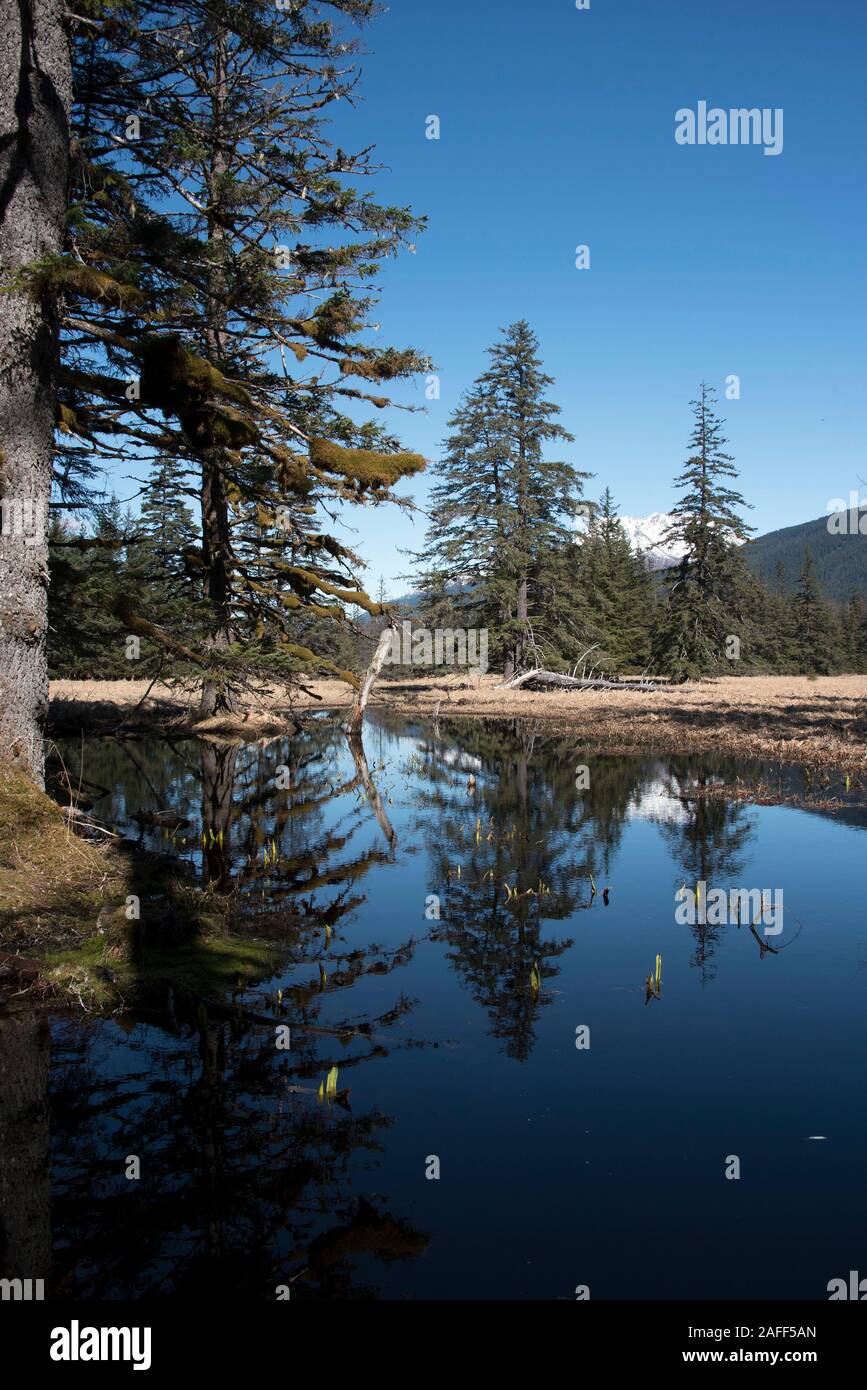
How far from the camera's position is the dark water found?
3.66m

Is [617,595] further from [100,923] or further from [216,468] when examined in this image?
[100,923]

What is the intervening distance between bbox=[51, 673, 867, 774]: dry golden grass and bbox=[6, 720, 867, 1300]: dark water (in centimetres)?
801

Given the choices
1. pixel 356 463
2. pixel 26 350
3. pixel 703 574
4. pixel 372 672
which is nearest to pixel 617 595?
pixel 703 574

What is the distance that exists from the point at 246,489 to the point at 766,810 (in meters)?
9.58

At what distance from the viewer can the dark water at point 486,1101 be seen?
366cm

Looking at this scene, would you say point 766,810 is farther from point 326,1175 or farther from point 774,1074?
point 326,1175

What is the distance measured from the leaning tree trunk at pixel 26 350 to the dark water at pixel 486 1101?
2925 mm

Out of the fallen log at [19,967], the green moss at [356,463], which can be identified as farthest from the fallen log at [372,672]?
the fallen log at [19,967]

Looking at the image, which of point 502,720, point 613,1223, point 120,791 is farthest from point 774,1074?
point 502,720

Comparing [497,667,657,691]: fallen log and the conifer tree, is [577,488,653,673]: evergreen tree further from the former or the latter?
the conifer tree

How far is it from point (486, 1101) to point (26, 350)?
744 cm

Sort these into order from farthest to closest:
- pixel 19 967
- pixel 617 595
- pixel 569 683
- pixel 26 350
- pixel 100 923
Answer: pixel 617 595 < pixel 569 683 < pixel 26 350 < pixel 100 923 < pixel 19 967

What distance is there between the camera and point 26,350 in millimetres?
8016

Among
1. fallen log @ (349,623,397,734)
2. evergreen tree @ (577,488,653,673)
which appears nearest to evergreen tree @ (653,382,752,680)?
evergreen tree @ (577,488,653,673)
